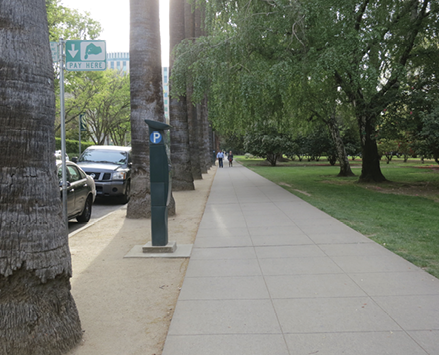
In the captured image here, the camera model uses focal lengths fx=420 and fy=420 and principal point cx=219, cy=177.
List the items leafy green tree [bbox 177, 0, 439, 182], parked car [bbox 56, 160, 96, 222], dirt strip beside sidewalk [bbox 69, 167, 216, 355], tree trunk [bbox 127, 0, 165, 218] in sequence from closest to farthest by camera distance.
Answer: dirt strip beside sidewalk [bbox 69, 167, 216, 355] < parked car [bbox 56, 160, 96, 222] < tree trunk [bbox 127, 0, 165, 218] < leafy green tree [bbox 177, 0, 439, 182]

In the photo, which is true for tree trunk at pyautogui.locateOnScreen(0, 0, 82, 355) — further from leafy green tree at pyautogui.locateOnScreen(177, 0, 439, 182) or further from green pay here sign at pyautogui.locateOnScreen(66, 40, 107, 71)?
leafy green tree at pyautogui.locateOnScreen(177, 0, 439, 182)

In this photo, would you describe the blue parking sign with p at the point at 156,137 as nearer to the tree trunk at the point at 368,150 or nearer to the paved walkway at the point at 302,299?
the paved walkway at the point at 302,299

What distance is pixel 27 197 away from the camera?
324 centimetres

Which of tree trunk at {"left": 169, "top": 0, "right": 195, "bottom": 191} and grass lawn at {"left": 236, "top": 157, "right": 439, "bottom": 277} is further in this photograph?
tree trunk at {"left": 169, "top": 0, "right": 195, "bottom": 191}

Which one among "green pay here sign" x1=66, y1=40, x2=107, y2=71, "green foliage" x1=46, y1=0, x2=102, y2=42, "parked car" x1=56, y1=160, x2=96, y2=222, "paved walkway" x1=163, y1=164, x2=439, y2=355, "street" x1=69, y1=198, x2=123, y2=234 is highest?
"green foliage" x1=46, y1=0, x2=102, y2=42

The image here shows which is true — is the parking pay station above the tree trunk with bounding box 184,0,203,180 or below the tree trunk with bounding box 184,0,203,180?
below

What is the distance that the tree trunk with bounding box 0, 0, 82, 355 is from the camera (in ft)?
10.4

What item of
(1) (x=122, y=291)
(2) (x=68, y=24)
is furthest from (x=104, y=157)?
(2) (x=68, y=24)

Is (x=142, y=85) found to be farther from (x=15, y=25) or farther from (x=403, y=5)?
(x=403, y=5)

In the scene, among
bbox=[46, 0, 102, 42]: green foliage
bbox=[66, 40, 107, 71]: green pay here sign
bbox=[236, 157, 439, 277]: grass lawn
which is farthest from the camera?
bbox=[46, 0, 102, 42]: green foliage

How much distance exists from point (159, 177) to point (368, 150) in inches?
613

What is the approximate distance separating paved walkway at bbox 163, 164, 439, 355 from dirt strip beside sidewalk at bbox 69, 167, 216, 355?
208mm

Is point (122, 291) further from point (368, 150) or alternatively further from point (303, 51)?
point (368, 150)

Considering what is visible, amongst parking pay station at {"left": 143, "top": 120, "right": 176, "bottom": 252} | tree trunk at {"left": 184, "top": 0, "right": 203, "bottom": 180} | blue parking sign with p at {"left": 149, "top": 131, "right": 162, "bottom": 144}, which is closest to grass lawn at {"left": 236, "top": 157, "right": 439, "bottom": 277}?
parking pay station at {"left": 143, "top": 120, "right": 176, "bottom": 252}
